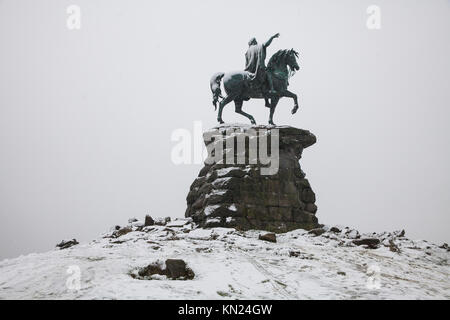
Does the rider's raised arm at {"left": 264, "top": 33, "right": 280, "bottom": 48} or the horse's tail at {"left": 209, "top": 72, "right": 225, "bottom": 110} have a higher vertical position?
the rider's raised arm at {"left": 264, "top": 33, "right": 280, "bottom": 48}

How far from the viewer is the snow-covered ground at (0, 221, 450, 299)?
5695mm

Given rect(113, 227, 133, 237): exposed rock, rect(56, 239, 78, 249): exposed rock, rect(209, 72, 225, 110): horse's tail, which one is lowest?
rect(56, 239, 78, 249): exposed rock

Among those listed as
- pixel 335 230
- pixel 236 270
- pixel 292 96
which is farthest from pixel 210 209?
pixel 292 96

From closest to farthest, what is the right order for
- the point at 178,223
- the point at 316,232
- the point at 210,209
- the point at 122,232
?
the point at 122,232 < the point at 316,232 < the point at 210,209 < the point at 178,223

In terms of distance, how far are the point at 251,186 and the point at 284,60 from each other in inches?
213

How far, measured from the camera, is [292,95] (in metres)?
15.2

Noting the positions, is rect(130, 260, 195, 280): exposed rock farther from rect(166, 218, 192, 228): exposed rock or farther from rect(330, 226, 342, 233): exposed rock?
rect(330, 226, 342, 233): exposed rock

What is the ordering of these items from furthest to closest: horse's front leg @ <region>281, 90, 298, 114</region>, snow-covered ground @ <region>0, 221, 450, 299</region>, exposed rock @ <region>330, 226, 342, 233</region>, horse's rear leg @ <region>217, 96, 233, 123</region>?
1. horse's front leg @ <region>281, 90, 298, 114</region>
2. horse's rear leg @ <region>217, 96, 233, 123</region>
3. exposed rock @ <region>330, 226, 342, 233</region>
4. snow-covered ground @ <region>0, 221, 450, 299</region>

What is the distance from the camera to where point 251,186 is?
1290cm

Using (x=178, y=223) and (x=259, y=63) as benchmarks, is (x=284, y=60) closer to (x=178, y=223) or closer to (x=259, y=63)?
(x=259, y=63)

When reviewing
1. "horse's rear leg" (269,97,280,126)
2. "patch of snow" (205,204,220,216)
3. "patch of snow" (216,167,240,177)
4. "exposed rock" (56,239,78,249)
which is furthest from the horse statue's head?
"exposed rock" (56,239,78,249)

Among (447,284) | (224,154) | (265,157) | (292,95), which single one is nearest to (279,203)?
(265,157)

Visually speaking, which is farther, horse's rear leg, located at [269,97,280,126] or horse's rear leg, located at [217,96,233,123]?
horse's rear leg, located at [269,97,280,126]

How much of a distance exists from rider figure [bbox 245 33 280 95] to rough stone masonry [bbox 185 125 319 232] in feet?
6.14
